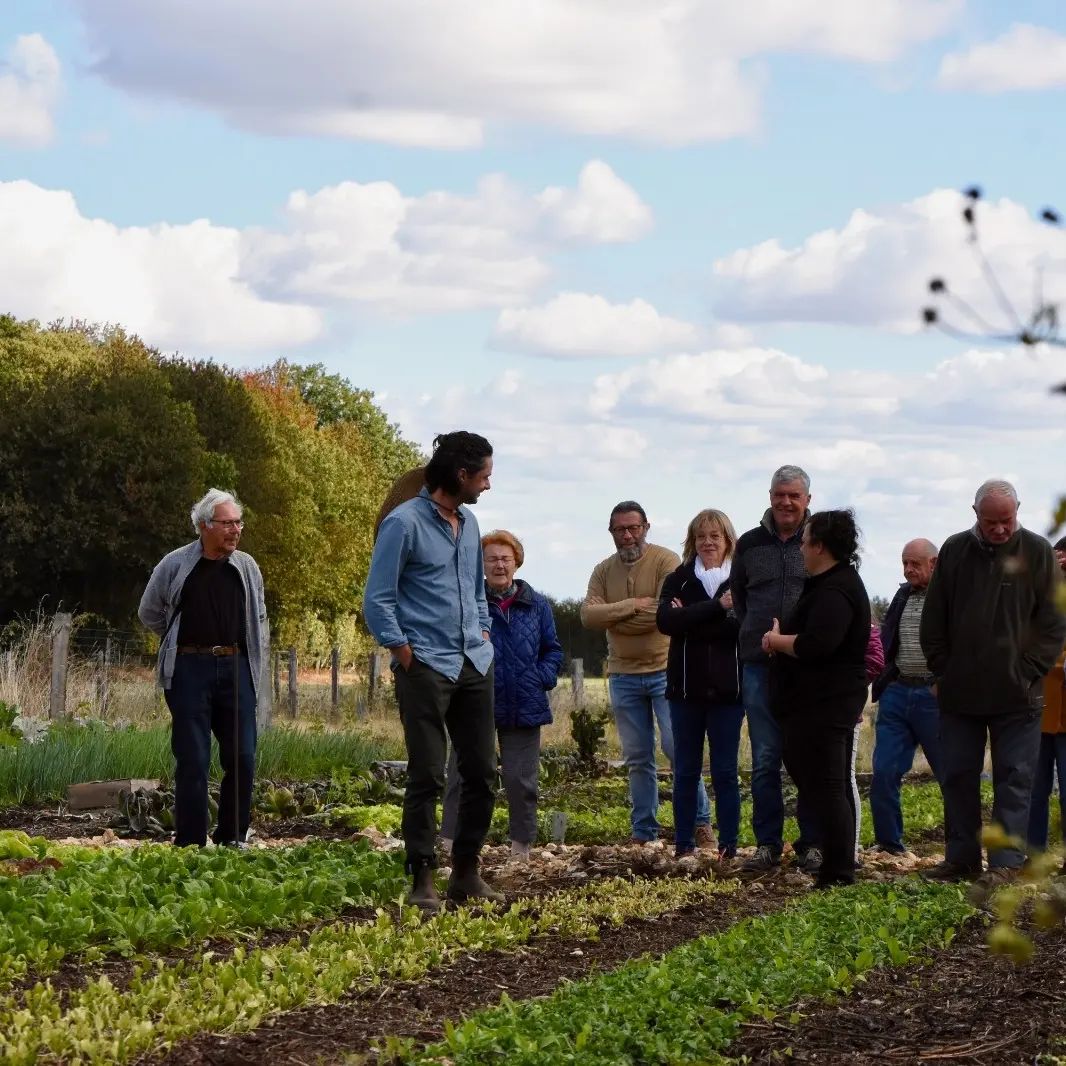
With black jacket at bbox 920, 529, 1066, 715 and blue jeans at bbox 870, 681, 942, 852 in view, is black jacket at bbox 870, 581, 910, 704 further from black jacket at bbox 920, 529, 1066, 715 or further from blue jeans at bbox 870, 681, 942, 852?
black jacket at bbox 920, 529, 1066, 715

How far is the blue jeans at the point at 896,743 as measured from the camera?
1070 cm

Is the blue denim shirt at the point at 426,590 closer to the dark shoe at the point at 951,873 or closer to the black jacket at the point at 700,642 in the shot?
the black jacket at the point at 700,642

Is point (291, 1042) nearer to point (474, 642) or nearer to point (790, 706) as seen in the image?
point (474, 642)

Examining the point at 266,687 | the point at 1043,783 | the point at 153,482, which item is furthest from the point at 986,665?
the point at 153,482

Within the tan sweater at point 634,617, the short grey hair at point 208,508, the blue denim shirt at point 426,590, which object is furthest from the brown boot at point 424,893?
the tan sweater at point 634,617

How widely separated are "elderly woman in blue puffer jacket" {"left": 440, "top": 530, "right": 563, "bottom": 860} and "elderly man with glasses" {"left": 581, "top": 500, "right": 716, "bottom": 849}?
893 millimetres

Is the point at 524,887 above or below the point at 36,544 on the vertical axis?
below

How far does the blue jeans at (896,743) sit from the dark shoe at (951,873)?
58.8 inches

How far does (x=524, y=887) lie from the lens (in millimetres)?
8969

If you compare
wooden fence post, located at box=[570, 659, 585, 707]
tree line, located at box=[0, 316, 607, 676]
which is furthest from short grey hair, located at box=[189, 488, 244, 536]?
tree line, located at box=[0, 316, 607, 676]

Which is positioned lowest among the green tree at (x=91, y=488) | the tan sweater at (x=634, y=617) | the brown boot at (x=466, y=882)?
the brown boot at (x=466, y=882)

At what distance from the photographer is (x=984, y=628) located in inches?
353

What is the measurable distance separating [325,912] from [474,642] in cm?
139

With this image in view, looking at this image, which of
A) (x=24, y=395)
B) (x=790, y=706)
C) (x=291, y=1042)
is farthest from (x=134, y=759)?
(x=24, y=395)
